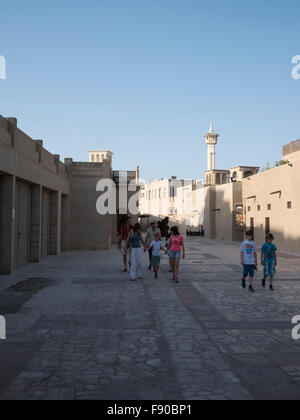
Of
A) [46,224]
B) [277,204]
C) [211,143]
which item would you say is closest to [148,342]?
A: [46,224]

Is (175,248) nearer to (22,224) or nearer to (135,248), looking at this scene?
(135,248)

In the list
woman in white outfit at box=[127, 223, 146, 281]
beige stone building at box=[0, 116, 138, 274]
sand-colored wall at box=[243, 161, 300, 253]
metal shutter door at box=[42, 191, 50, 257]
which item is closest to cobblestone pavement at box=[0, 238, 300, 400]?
woman in white outfit at box=[127, 223, 146, 281]

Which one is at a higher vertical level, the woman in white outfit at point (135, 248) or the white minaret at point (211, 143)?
the white minaret at point (211, 143)

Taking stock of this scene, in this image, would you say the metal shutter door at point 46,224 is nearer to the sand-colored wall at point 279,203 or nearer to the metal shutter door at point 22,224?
the metal shutter door at point 22,224

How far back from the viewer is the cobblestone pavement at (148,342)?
4.04m

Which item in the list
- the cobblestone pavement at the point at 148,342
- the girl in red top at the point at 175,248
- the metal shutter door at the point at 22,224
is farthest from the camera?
the metal shutter door at the point at 22,224

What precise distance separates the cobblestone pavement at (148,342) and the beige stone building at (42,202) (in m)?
3.48

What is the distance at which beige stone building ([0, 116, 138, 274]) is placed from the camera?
12312mm

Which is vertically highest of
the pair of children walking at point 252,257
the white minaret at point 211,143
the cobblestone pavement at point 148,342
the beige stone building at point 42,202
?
the white minaret at point 211,143

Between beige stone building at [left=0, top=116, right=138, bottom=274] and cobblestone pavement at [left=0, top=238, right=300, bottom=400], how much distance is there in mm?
3475

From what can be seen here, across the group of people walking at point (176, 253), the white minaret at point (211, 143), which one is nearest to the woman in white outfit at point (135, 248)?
the group of people walking at point (176, 253)

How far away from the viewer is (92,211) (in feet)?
75.3

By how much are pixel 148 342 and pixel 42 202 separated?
528 inches
